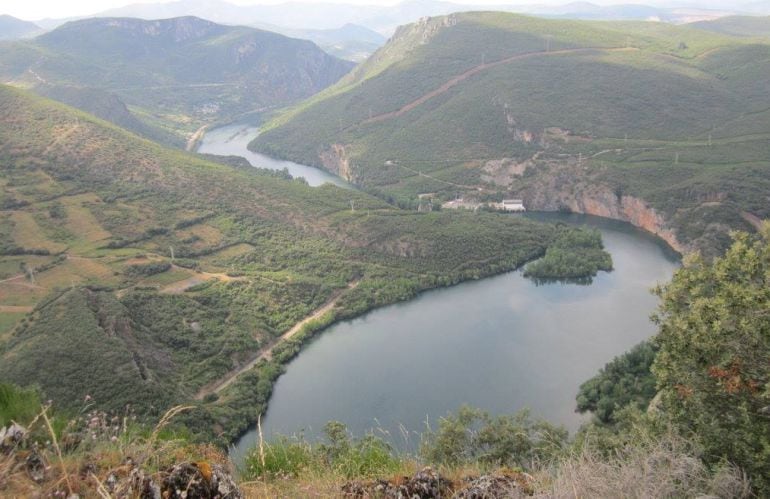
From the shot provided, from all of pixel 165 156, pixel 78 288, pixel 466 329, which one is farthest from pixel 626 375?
pixel 165 156

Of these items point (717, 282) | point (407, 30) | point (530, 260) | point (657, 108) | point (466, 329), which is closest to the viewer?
point (717, 282)

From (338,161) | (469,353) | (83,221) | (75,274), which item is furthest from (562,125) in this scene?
(75,274)

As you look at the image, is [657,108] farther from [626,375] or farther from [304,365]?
[304,365]

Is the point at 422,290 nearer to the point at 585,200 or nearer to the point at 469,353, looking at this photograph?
the point at 469,353

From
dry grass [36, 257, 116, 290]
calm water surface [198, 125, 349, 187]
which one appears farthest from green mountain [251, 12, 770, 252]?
dry grass [36, 257, 116, 290]

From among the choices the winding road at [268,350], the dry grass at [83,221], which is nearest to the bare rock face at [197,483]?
the winding road at [268,350]

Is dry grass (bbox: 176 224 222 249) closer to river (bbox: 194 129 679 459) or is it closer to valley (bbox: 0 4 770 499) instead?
valley (bbox: 0 4 770 499)
